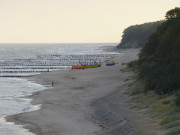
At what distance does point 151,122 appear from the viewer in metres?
28.4

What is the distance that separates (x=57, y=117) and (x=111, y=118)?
5409 mm

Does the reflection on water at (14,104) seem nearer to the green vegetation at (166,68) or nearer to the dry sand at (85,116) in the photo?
the dry sand at (85,116)

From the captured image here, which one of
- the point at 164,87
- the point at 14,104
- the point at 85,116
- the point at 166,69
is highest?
the point at 166,69

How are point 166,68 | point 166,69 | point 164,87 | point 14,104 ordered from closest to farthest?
point 164,87 → point 166,69 → point 166,68 → point 14,104

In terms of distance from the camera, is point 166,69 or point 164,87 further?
point 166,69

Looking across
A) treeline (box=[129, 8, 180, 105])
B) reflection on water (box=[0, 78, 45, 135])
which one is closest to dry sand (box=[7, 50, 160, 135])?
reflection on water (box=[0, 78, 45, 135])

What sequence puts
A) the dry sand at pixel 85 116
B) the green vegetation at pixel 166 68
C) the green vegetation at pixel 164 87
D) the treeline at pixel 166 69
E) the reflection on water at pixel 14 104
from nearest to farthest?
the dry sand at pixel 85 116 → the green vegetation at pixel 164 87 → the reflection on water at pixel 14 104 → the treeline at pixel 166 69 → the green vegetation at pixel 166 68

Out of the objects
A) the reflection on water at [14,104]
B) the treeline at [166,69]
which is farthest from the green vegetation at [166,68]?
the reflection on water at [14,104]

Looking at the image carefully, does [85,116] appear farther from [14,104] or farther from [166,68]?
[14,104]

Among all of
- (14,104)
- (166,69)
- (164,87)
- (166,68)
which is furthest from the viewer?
(14,104)

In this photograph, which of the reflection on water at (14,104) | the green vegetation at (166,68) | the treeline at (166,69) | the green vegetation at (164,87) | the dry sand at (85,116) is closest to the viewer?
the dry sand at (85,116)

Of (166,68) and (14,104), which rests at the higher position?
(166,68)

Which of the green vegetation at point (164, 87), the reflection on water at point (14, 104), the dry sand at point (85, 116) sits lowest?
the reflection on water at point (14, 104)

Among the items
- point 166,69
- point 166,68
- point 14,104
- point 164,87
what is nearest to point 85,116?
point 164,87
